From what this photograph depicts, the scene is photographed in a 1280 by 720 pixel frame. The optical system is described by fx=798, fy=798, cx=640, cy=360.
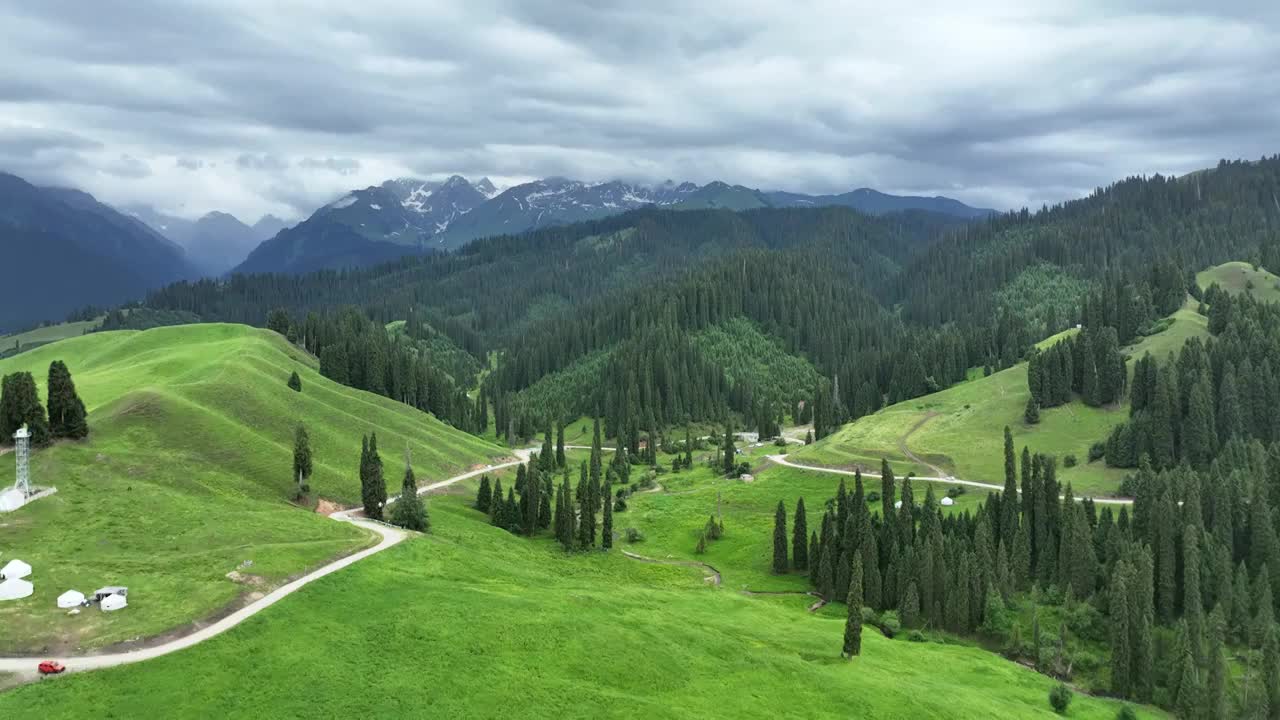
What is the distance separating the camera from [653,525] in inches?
6752

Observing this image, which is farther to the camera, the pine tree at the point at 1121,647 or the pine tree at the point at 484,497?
the pine tree at the point at 484,497

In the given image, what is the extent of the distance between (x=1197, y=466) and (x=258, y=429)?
630 feet

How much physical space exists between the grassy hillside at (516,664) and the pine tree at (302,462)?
113 ft

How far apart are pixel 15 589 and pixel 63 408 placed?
50648mm

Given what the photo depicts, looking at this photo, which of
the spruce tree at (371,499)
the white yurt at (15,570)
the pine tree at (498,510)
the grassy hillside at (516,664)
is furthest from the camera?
the pine tree at (498,510)

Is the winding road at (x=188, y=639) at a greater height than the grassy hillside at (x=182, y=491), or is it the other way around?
the grassy hillside at (x=182, y=491)

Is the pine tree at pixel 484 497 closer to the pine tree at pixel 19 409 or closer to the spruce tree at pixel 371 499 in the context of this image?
the spruce tree at pixel 371 499

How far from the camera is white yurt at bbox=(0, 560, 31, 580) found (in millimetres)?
74438

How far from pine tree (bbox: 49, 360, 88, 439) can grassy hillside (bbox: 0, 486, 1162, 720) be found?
55319 mm

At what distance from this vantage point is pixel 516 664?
70.6 metres

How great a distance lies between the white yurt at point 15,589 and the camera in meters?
72.2

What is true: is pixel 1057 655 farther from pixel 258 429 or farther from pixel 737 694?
pixel 258 429

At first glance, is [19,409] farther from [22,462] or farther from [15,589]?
[15,589]

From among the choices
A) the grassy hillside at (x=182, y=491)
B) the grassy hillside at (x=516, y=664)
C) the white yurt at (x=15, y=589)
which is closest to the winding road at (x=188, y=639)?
the grassy hillside at (x=516, y=664)
